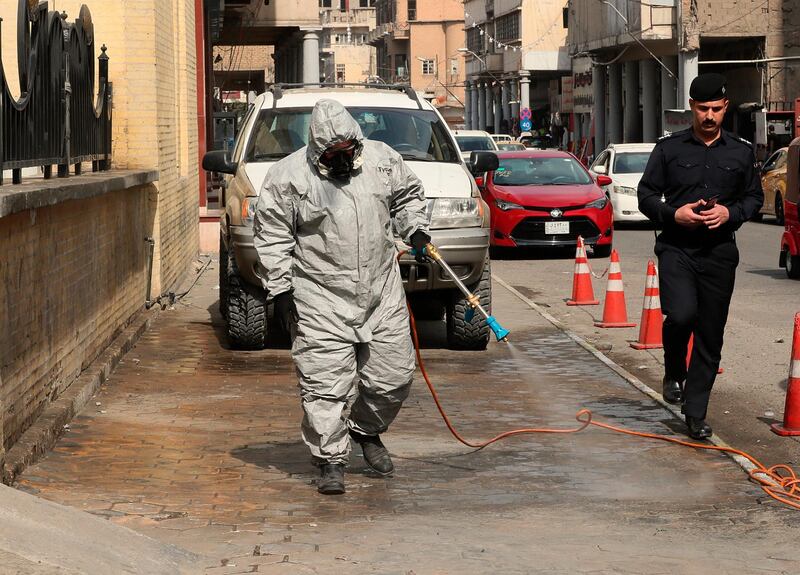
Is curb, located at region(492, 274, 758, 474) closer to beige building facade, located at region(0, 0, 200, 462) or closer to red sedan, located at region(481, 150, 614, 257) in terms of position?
beige building facade, located at region(0, 0, 200, 462)

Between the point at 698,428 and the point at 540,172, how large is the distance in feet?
54.0

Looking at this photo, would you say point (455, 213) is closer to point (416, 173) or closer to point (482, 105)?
point (416, 173)

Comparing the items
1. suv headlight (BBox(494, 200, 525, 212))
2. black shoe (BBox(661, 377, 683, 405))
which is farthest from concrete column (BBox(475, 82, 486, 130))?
black shoe (BBox(661, 377, 683, 405))

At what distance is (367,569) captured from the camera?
5.85 metres

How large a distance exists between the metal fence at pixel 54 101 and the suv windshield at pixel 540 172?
11539mm

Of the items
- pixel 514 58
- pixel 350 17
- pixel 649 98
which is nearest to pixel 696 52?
pixel 649 98

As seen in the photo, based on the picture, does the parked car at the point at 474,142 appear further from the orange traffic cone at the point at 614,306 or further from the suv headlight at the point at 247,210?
the suv headlight at the point at 247,210

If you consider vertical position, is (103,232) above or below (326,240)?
below

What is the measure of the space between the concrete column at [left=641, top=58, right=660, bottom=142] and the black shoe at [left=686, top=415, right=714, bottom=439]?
51.9 meters

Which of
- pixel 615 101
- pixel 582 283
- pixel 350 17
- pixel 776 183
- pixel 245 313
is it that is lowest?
pixel 582 283

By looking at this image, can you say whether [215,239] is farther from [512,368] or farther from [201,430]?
[201,430]

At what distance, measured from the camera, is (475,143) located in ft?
113

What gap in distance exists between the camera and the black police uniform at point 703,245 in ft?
28.3

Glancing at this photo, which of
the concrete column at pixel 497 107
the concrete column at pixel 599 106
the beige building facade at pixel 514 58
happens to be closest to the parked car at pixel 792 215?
the concrete column at pixel 599 106
